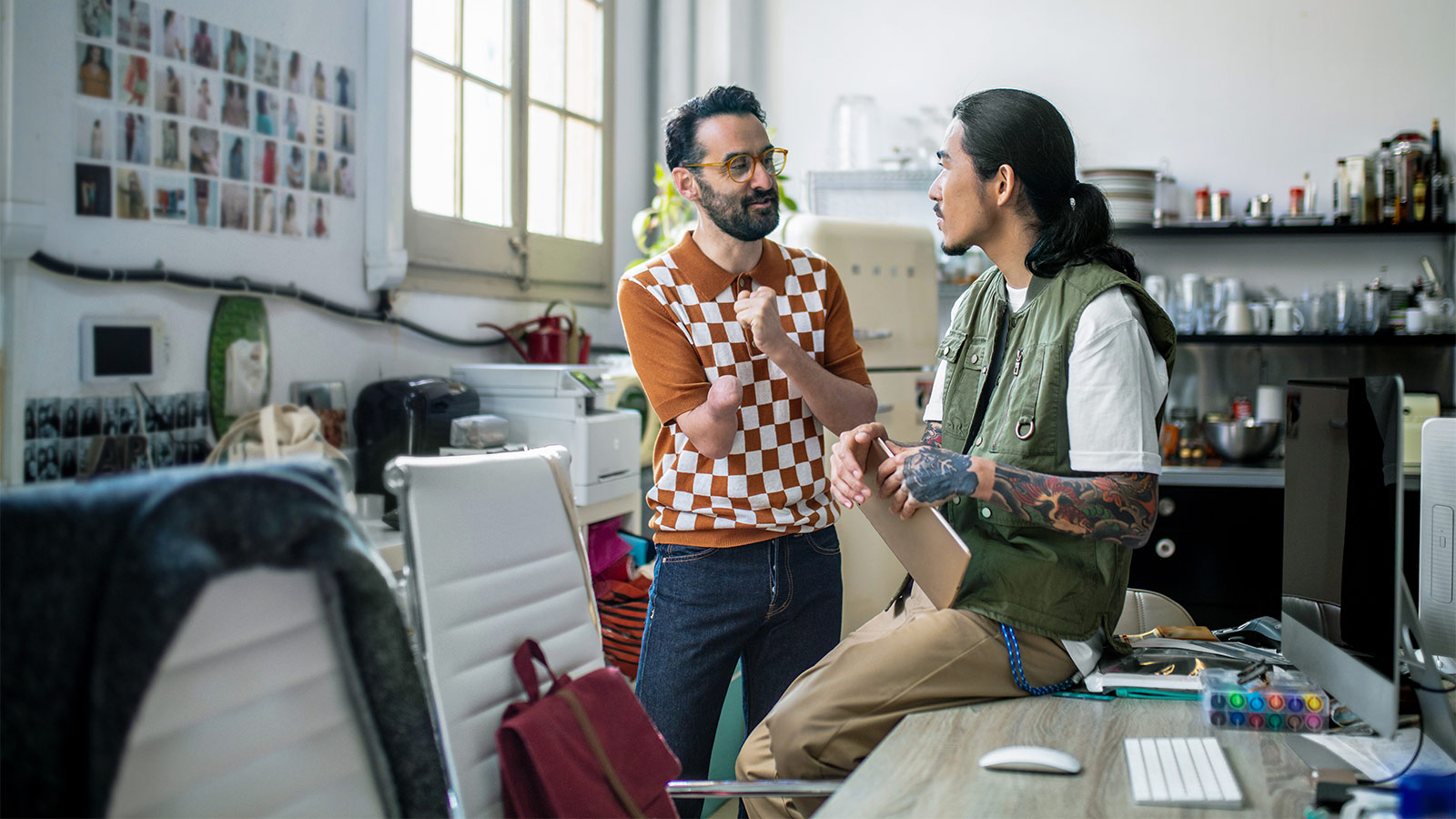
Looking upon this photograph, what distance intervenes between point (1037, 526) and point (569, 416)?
1696 millimetres

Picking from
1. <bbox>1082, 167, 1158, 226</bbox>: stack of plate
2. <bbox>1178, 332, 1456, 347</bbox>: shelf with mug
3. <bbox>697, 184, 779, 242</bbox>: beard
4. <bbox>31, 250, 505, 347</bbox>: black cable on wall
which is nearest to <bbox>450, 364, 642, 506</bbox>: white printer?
<bbox>31, 250, 505, 347</bbox>: black cable on wall

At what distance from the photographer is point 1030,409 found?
59.6 inches

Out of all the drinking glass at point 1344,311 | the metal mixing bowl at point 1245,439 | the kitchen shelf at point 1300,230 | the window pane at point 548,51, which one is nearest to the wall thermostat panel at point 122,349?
the window pane at point 548,51

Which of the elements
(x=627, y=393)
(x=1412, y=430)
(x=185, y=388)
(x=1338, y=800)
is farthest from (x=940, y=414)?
(x=1412, y=430)

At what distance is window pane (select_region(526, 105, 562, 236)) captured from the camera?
3809 mm

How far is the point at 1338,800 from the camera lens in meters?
1.05

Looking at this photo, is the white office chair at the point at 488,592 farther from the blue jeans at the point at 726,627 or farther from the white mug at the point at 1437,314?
the white mug at the point at 1437,314

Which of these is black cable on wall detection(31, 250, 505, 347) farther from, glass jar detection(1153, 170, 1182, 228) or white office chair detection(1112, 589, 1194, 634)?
glass jar detection(1153, 170, 1182, 228)

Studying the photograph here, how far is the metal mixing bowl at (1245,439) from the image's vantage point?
3.90 m

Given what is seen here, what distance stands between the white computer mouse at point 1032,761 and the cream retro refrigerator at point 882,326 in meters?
2.38

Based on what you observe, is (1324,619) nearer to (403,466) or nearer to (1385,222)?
(403,466)

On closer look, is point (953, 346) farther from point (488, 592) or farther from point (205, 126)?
point (205, 126)

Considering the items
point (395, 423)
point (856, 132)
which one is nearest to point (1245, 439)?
point (856, 132)

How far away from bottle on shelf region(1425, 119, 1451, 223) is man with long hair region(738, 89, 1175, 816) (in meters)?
3.13
